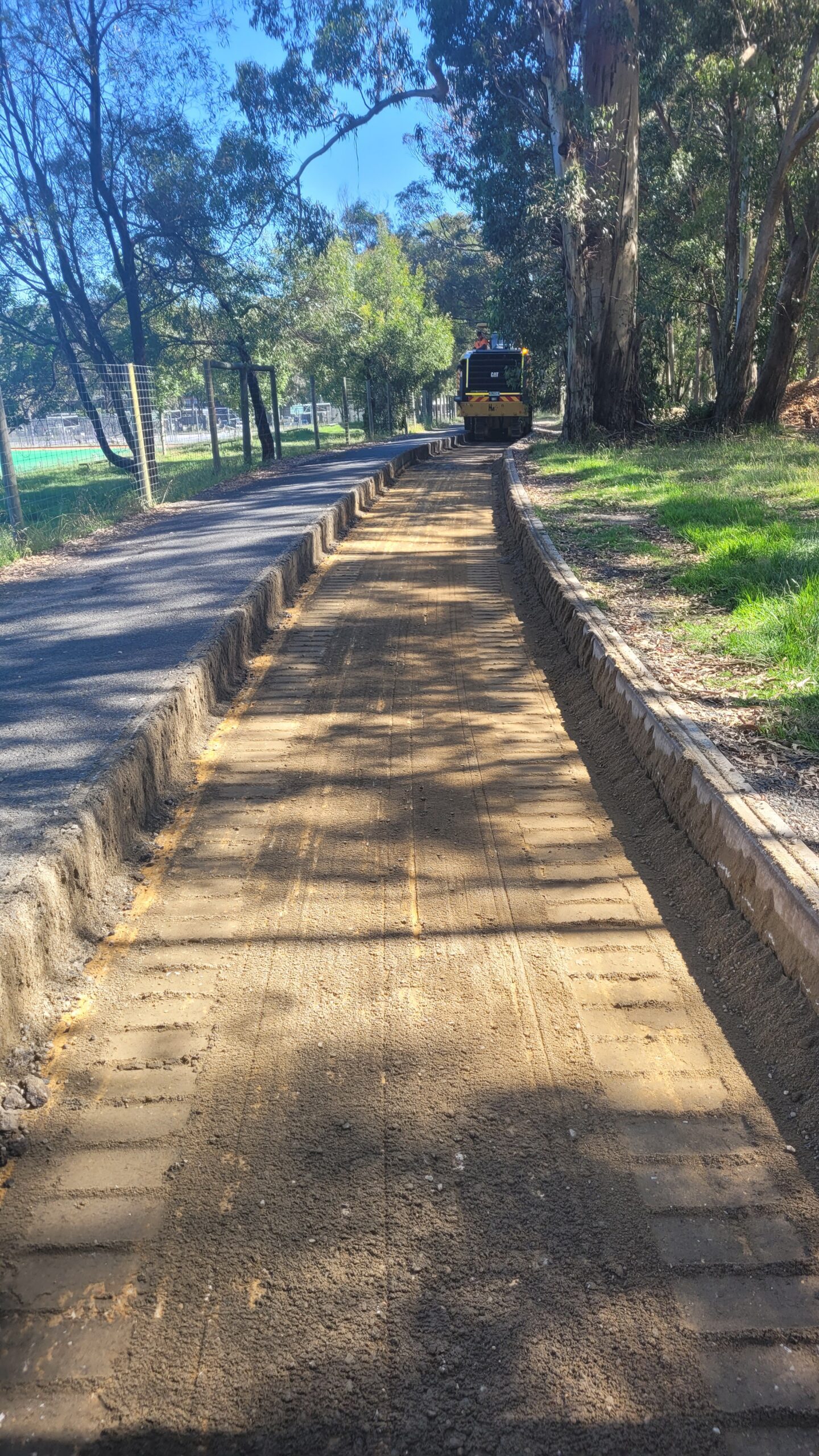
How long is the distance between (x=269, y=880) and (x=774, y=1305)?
2.24 m

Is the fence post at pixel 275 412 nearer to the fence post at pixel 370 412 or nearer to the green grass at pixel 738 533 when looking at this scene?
the green grass at pixel 738 533

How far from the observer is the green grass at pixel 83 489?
36.8ft

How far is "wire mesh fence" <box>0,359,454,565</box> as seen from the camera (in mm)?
12414

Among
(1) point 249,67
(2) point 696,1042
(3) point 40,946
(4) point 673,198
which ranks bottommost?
(2) point 696,1042

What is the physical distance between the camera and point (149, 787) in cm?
439

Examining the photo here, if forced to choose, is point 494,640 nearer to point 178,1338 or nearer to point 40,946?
point 40,946

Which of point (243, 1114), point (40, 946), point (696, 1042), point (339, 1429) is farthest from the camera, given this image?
point (40, 946)

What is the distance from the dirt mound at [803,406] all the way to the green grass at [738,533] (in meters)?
5.50

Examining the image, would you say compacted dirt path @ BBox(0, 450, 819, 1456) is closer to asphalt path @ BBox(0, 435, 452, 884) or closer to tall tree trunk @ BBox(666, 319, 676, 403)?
asphalt path @ BBox(0, 435, 452, 884)

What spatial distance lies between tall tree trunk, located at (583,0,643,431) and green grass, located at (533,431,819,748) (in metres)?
2.49

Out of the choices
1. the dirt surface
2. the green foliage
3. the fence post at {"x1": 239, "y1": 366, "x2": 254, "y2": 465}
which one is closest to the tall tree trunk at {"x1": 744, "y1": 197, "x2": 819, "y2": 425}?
the fence post at {"x1": 239, "y1": 366, "x2": 254, "y2": 465}

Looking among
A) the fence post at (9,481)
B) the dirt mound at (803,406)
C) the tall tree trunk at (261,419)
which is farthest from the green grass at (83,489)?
the dirt mound at (803,406)

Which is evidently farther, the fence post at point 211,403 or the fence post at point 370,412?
the fence post at point 370,412

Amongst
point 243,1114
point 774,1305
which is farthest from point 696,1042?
point 243,1114
